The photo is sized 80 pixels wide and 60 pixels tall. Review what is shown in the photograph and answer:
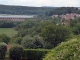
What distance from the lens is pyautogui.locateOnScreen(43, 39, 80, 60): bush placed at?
5.06 metres

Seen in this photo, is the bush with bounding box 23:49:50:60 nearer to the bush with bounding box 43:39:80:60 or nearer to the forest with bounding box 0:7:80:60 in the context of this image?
the forest with bounding box 0:7:80:60

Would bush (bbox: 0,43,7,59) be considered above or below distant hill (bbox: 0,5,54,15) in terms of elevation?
above

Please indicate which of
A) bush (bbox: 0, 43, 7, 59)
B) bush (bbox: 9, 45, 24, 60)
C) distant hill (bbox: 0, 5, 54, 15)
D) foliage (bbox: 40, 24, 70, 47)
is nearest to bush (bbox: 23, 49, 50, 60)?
bush (bbox: 9, 45, 24, 60)

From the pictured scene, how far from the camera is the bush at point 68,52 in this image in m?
5.06

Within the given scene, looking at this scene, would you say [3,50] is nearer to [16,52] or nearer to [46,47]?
[16,52]

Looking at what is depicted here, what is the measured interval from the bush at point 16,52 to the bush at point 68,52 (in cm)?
1804

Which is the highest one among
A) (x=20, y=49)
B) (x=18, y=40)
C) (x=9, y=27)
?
(x=20, y=49)

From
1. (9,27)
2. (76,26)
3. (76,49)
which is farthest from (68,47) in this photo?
(9,27)

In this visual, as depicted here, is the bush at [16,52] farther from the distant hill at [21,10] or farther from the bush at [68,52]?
the distant hill at [21,10]

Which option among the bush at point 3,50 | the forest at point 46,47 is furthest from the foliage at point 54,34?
the bush at point 3,50

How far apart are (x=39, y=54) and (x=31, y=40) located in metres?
4.95

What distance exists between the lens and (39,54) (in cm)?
2347

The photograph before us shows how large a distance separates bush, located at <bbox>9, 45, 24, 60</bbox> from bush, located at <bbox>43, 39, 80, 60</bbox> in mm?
18036

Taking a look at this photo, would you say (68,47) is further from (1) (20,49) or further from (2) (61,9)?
(2) (61,9)
